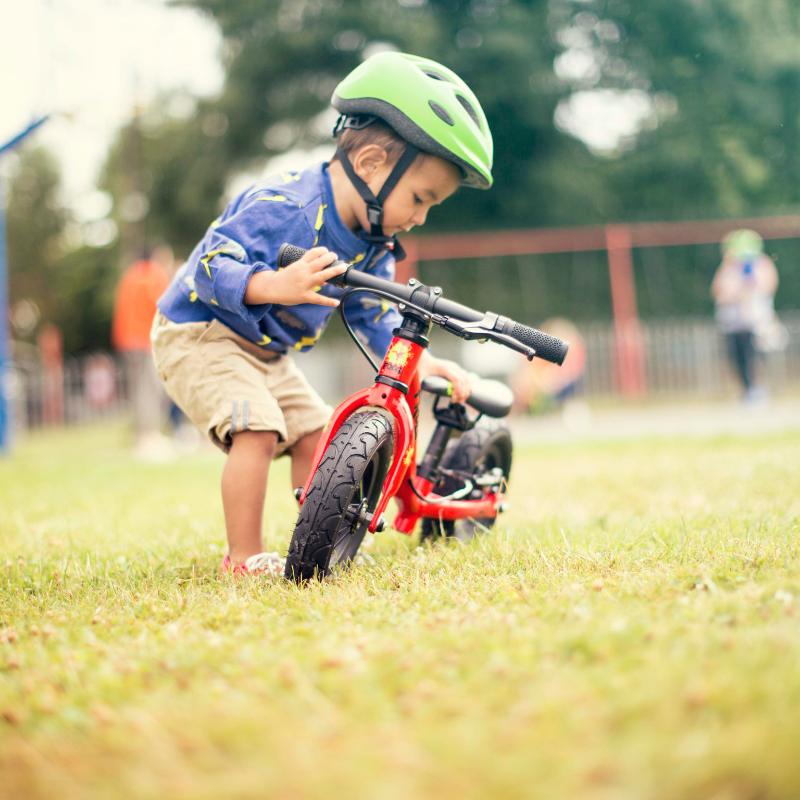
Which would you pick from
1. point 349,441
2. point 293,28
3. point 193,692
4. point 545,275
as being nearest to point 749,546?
point 349,441

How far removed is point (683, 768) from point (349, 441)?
144cm

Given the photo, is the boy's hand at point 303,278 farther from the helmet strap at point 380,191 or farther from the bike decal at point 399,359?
the helmet strap at point 380,191

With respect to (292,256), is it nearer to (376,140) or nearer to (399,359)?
(399,359)

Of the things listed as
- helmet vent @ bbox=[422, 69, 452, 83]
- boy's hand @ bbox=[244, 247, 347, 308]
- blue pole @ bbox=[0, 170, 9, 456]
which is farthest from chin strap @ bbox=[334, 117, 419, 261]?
blue pole @ bbox=[0, 170, 9, 456]

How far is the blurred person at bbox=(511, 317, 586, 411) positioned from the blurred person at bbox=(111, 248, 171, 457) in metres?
6.30

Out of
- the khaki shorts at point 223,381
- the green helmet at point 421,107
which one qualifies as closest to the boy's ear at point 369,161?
the green helmet at point 421,107

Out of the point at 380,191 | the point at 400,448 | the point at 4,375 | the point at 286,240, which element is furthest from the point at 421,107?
the point at 4,375

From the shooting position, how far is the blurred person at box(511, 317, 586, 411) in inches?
526

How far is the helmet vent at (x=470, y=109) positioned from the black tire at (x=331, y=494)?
1152 millimetres

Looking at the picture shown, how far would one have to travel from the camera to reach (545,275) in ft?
63.8

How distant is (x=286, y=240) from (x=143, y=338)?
6.91 m

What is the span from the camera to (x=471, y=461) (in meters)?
3.12

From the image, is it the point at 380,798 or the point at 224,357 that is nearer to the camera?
the point at 380,798

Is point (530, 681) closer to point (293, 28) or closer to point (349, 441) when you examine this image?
point (349, 441)
